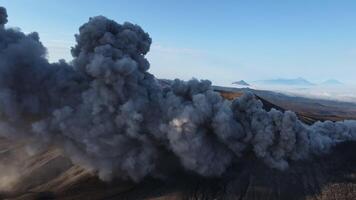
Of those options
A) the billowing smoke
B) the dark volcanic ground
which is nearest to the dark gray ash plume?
the billowing smoke

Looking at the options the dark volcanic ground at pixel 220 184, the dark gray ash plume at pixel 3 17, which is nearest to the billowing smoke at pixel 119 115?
the dark gray ash plume at pixel 3 17

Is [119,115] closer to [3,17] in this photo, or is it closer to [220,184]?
[220,184]

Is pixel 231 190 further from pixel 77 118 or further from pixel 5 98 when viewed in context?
pixel 5 98

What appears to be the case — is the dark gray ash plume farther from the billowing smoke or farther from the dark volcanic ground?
the dark volcanic ground

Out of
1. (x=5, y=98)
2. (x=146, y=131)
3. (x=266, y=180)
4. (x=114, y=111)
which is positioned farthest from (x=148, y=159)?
(x=5, y=98)

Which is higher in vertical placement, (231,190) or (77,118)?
(77,118)

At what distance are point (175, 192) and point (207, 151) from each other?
21.6 feet

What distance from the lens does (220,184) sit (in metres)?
53.9

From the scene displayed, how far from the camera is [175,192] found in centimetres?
5209

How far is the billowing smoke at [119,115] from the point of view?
53.3 metres

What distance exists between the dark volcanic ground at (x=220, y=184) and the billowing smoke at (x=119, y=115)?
1431 mm

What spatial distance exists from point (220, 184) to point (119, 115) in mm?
14269

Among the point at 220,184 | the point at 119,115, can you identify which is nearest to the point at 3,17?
the point at 119,115

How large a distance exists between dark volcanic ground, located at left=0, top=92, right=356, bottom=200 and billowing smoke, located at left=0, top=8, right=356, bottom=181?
1431mm
